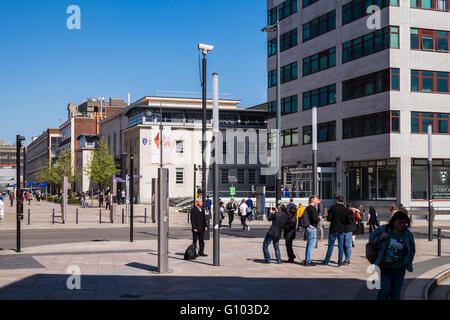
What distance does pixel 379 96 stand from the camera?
135ft

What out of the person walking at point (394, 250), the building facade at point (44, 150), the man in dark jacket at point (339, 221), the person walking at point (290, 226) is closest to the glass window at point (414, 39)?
Answer: the person walking at point (290, 226)

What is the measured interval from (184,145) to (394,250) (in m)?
59.4

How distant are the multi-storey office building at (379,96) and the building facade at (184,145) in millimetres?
18864

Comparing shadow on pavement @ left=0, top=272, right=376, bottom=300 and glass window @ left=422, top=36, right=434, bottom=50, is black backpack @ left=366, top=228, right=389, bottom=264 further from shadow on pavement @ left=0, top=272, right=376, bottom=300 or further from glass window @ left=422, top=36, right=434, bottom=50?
glass window @ left=422, top=36, right=434, bottom=50

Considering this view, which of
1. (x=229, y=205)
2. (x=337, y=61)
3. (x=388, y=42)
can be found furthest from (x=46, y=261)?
(x=337, y=61)

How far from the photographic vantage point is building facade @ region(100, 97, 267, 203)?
65.6m

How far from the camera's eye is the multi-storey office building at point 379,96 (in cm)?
4038

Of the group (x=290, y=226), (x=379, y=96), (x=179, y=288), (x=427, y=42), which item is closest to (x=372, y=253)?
(x=179, y=288)

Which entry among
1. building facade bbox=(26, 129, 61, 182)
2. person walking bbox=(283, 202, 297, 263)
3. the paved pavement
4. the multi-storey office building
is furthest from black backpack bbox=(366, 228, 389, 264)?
building facade bbox=(26, 129, 61, 182)

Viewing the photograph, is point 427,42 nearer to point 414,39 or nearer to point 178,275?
point 414,39

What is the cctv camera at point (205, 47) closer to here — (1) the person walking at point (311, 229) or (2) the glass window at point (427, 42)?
(1) the person walking at point (311, 229)

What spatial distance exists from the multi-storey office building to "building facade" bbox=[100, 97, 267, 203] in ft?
61.9

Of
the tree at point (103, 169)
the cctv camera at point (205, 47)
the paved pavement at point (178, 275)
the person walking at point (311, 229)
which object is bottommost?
the paved pavement at point (178, 275)
